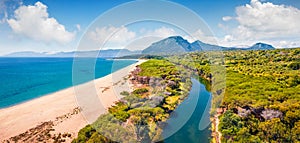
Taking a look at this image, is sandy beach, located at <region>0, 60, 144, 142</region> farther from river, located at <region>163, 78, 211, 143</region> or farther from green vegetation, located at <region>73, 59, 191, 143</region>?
river, located at <region>163, 78, 211, 143</region>

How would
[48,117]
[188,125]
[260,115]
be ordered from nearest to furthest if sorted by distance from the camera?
[260,115] < [188,125] < [48,117]

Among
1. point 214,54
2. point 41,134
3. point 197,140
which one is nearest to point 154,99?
point 197,140

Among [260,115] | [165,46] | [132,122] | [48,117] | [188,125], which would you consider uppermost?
[165,46]

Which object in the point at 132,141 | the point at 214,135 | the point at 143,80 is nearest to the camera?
the point at 132,141

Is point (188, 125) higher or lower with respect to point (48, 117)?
lower

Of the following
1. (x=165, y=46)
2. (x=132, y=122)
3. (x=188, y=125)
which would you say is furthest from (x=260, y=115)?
(x=165, y=46)

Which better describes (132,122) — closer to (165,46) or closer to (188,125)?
(188,125)

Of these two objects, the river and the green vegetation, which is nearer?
the green vegetation

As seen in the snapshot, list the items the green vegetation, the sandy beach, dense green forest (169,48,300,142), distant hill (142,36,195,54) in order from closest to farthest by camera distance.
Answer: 1. the green vegetation
2. dense green forest (169,48,300,142)
3. the sandy beach
4. distant hill (142,36,195,54)

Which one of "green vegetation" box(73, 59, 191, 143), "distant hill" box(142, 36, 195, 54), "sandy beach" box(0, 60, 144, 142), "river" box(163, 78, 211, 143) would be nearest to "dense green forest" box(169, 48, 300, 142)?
"river" box(163, 78, 211, 143)

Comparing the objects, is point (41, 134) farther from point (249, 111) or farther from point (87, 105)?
point (249, 111)

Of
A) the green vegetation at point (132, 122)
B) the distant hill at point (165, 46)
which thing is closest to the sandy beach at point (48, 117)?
the green vegetation at point (132, 122)
